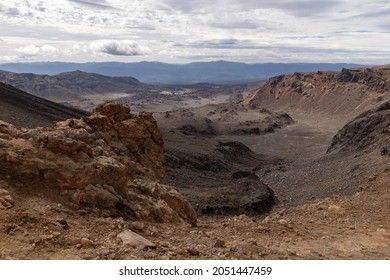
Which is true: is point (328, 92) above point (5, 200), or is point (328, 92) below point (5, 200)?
below

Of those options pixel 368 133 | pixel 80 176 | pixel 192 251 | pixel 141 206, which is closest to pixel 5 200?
pixel 80 176

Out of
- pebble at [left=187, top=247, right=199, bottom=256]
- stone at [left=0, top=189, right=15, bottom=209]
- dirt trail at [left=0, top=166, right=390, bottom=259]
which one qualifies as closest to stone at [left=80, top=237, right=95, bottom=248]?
dirt trail at [left=0, top=166, right=390, bottom=259]

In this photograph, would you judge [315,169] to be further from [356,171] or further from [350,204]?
[350,204]

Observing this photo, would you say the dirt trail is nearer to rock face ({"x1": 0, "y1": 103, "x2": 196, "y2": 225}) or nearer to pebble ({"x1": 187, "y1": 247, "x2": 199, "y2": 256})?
pebble ({"x1": 187, "y1": 247, "x2": 199, "y2": 256})

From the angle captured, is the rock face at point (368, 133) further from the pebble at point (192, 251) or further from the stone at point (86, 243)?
the stone at point (86, 243)

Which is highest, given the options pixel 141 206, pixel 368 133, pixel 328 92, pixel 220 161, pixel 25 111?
pixel 141 206

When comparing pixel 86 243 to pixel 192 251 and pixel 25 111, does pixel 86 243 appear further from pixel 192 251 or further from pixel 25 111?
pixel 25 111
